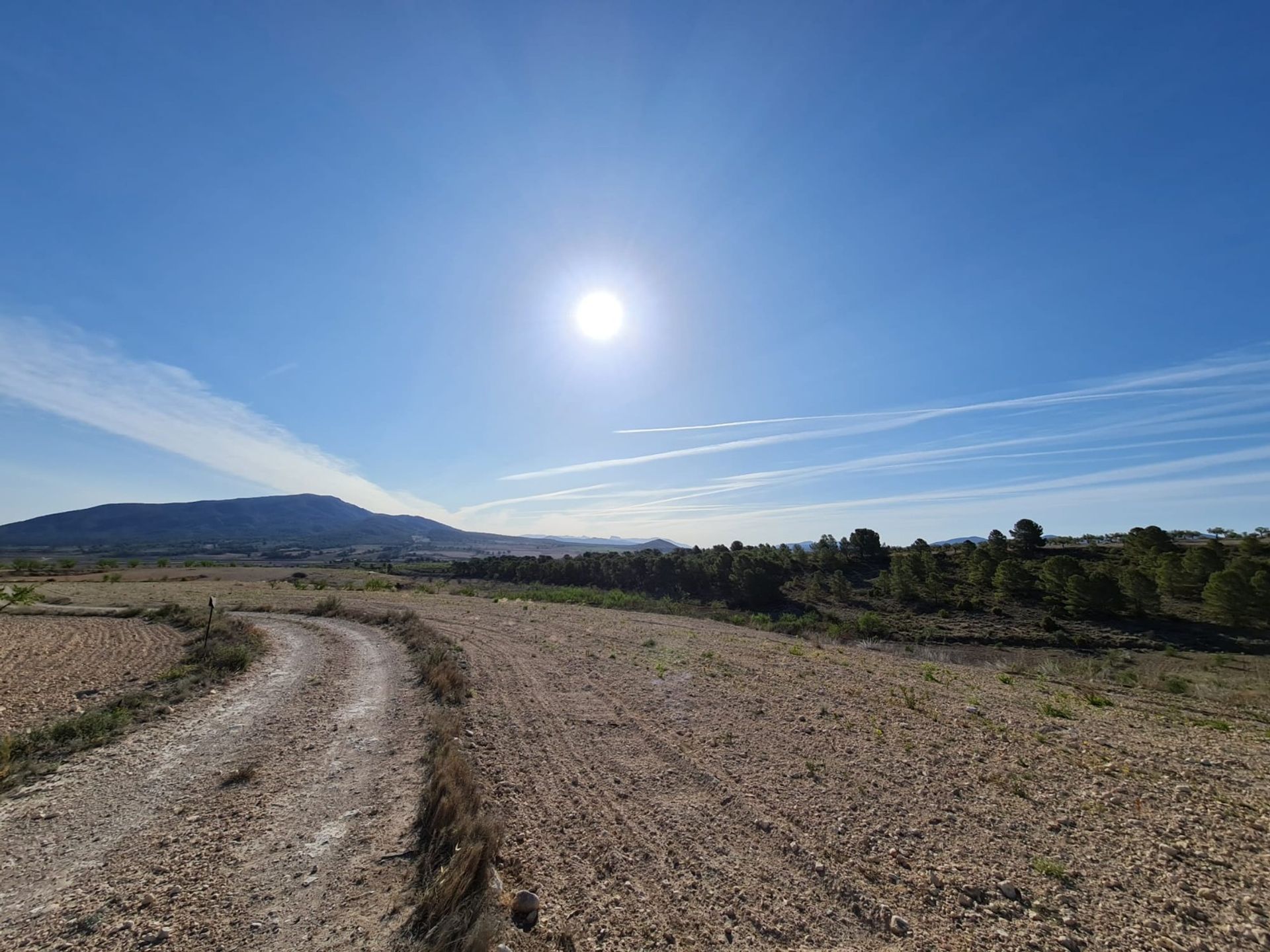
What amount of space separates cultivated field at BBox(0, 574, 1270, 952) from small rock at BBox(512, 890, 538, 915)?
0.16 m

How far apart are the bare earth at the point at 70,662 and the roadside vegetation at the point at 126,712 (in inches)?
27.7

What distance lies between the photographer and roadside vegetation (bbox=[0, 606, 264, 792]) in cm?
838

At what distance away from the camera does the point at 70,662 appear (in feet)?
51.9

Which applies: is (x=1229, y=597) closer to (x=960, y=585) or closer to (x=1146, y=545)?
(x=960, y=585)

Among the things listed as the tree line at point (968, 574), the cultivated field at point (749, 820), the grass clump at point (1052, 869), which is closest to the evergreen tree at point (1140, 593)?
the tree line at point (968, 574)

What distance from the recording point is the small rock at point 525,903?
206 inches

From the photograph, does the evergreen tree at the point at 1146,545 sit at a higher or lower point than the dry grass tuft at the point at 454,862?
higher

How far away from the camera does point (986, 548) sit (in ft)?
209

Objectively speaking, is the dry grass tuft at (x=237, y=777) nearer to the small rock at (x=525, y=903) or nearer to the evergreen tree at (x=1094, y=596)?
the small rock at (x=525, y=903)

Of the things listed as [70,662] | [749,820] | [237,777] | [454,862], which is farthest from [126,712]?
[749,820]

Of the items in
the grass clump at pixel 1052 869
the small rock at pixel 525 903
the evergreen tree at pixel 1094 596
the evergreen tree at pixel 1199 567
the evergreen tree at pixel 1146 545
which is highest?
the evergreen tree at pixel 1146 545

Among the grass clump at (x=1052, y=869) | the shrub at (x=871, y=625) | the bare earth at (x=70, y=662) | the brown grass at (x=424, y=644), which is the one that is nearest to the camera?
the grass clump at (x=1052, y=869)

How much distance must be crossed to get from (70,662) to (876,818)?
22.8m

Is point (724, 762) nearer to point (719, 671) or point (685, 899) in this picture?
point (685, 899)
